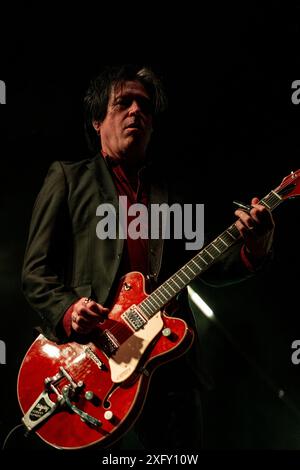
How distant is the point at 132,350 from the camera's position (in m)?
1.56

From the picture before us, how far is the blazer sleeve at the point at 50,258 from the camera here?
63.5 inches

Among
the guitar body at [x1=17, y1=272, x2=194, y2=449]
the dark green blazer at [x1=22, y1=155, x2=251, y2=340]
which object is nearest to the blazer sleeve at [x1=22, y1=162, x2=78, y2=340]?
the dark green blazer at [x1=22, y1=155, x2=251, y2=340]

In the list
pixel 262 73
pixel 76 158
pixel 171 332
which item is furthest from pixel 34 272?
pixel 262 73

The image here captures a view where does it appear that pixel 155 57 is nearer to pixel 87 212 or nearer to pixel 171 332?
pixel 87 212

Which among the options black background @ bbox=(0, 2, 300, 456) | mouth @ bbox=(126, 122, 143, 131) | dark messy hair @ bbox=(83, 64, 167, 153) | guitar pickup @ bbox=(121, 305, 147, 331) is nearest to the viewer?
guitar pickup @ bbox=(121, 305, 147, 331)

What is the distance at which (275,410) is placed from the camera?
2.43 m

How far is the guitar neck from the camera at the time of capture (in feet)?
5.31

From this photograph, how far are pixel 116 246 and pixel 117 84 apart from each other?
2.65 ft

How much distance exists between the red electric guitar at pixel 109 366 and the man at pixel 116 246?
0.07 metres

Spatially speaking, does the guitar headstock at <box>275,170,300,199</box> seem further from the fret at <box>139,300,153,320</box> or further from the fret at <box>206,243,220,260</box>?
the fret at <box>139,300,153,320</box>

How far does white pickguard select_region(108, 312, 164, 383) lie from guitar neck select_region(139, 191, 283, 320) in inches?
1.6

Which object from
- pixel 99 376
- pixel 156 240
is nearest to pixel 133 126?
pixel 156 240

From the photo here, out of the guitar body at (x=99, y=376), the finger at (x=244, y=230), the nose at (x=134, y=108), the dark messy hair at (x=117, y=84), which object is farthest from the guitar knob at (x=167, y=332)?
the dark messy hair at (x=117, y=84)

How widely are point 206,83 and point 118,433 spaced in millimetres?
1892
